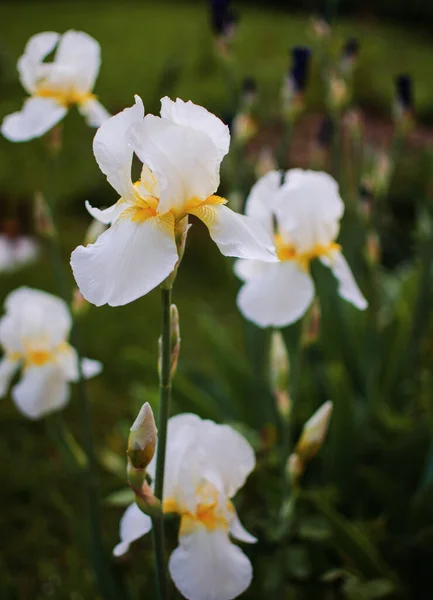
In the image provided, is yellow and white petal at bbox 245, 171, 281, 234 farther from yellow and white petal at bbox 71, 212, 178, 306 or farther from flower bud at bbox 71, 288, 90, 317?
yellow and white petal at bbox 71, 212, 178, 306

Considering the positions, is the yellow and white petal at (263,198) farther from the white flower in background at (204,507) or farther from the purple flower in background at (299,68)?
the purple flower in background at (299,68)

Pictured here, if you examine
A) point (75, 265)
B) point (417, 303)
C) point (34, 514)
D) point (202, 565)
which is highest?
point (75, 265)

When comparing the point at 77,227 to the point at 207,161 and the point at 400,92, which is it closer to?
the point at 400,92

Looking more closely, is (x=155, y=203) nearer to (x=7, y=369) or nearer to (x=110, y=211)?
(x=110, y=211)

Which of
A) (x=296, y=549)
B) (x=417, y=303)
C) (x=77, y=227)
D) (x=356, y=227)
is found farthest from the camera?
(x=77, y=227)

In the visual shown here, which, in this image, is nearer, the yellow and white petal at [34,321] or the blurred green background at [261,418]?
the yellow and white petal at [34,321]

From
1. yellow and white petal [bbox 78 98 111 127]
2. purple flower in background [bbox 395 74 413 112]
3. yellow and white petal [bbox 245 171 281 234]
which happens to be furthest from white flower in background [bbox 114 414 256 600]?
purple flower in background [bbox 395 74 413 112]

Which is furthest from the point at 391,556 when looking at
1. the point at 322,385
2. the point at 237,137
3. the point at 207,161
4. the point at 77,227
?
the point at 77,227

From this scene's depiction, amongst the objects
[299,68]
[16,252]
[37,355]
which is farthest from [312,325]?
[16,252]

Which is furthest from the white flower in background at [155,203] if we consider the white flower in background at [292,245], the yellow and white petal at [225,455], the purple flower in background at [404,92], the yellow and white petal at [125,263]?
the purple flower in background at [404,92]
